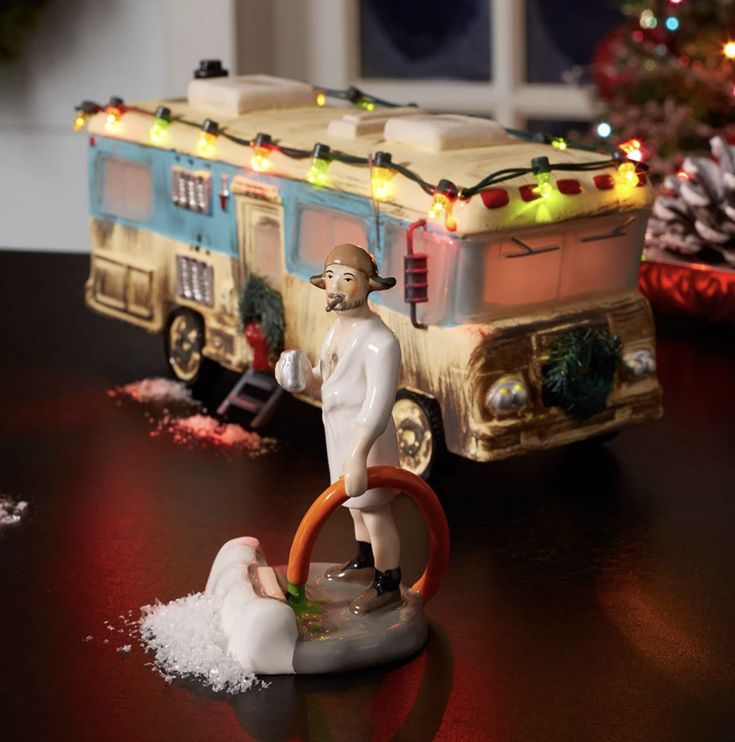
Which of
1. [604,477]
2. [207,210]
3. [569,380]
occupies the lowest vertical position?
[604,477]

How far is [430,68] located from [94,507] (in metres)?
2.69

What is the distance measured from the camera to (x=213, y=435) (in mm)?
3652

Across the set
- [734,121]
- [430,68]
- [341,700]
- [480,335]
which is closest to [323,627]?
[341,700]

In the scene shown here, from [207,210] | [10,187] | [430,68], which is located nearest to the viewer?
[207,210]

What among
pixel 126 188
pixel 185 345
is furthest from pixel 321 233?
pixel 126 188

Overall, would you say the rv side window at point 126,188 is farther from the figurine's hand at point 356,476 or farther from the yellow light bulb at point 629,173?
the figurine's hand at point 356,476

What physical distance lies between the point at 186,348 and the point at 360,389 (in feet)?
4.96

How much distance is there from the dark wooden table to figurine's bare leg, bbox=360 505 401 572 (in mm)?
165

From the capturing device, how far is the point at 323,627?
2555 millimetres

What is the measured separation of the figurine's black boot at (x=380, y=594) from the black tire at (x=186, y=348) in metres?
1.40

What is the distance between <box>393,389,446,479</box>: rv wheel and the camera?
3.27m

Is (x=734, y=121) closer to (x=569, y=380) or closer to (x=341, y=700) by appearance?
(x=569, y=380)

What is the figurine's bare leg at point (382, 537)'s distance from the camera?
2.59 meters

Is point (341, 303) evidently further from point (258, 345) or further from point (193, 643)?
point (258, 345)
